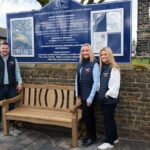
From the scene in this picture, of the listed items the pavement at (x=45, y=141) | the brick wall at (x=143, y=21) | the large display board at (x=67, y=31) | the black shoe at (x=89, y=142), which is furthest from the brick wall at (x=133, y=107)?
the brick wall at (x=143, y=21)

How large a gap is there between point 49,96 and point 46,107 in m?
0.22

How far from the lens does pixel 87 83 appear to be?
5.34 metres

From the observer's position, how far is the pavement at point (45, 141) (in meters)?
5.45

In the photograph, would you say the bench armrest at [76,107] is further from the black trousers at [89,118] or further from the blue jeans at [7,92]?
the blue jeans at [7,92]

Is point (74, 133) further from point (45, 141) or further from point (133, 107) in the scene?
point (133, 107)

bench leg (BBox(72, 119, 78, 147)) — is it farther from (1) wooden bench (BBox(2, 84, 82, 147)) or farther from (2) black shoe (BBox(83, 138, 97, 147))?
(2) black shoe (BBox(83, 138, 97, 147))

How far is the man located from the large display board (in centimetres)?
51

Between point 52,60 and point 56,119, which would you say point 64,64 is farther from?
point 56,119

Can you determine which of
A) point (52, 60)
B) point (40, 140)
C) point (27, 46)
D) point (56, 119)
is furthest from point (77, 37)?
point (40, 140)

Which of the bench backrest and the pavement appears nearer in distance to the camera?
the pavement

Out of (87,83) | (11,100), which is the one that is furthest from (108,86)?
(11,100)

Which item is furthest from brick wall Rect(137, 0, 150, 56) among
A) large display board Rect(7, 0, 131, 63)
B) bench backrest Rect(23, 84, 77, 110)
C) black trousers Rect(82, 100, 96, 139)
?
black trousers Rect(82, 100, 96, 139)

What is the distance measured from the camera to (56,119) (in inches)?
214

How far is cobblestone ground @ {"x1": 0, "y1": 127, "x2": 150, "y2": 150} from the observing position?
5449 mm
